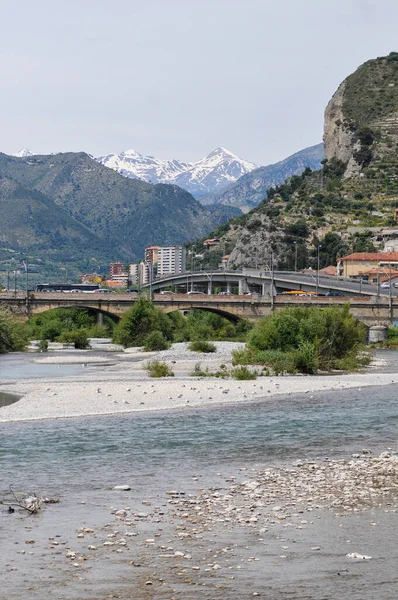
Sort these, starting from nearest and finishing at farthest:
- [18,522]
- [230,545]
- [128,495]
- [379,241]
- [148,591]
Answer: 1. [148,591]
2. [230,545]
3. [18,522]
4. [128,495]
5. [379,241]

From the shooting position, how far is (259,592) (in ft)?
45.3

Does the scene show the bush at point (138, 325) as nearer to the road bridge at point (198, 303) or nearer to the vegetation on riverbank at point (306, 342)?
the road bridge at point (198, 303)

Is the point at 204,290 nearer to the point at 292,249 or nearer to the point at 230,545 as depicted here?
the point at 292,249

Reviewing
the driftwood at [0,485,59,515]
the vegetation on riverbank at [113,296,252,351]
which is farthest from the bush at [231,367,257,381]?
the vegetation on riverbank at [113,296,252,351]

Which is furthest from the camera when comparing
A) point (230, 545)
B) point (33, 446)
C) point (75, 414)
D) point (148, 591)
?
point (75, 414)

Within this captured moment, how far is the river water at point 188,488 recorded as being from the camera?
14.1 metres

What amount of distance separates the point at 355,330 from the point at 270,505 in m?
43.6

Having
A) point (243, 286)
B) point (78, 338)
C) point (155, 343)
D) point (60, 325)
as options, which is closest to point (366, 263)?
point (243, 286)

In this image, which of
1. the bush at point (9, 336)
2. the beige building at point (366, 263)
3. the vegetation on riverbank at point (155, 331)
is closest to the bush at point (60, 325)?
the vegetation on riverbank at point (155, 331)

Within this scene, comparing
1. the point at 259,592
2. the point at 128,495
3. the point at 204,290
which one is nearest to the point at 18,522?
the point at 128,495

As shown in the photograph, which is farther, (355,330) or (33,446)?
(355,330)

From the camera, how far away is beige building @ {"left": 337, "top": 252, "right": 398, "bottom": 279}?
169125mm

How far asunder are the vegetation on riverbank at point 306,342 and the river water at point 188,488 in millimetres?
17000

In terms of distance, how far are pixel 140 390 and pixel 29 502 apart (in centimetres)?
2467
